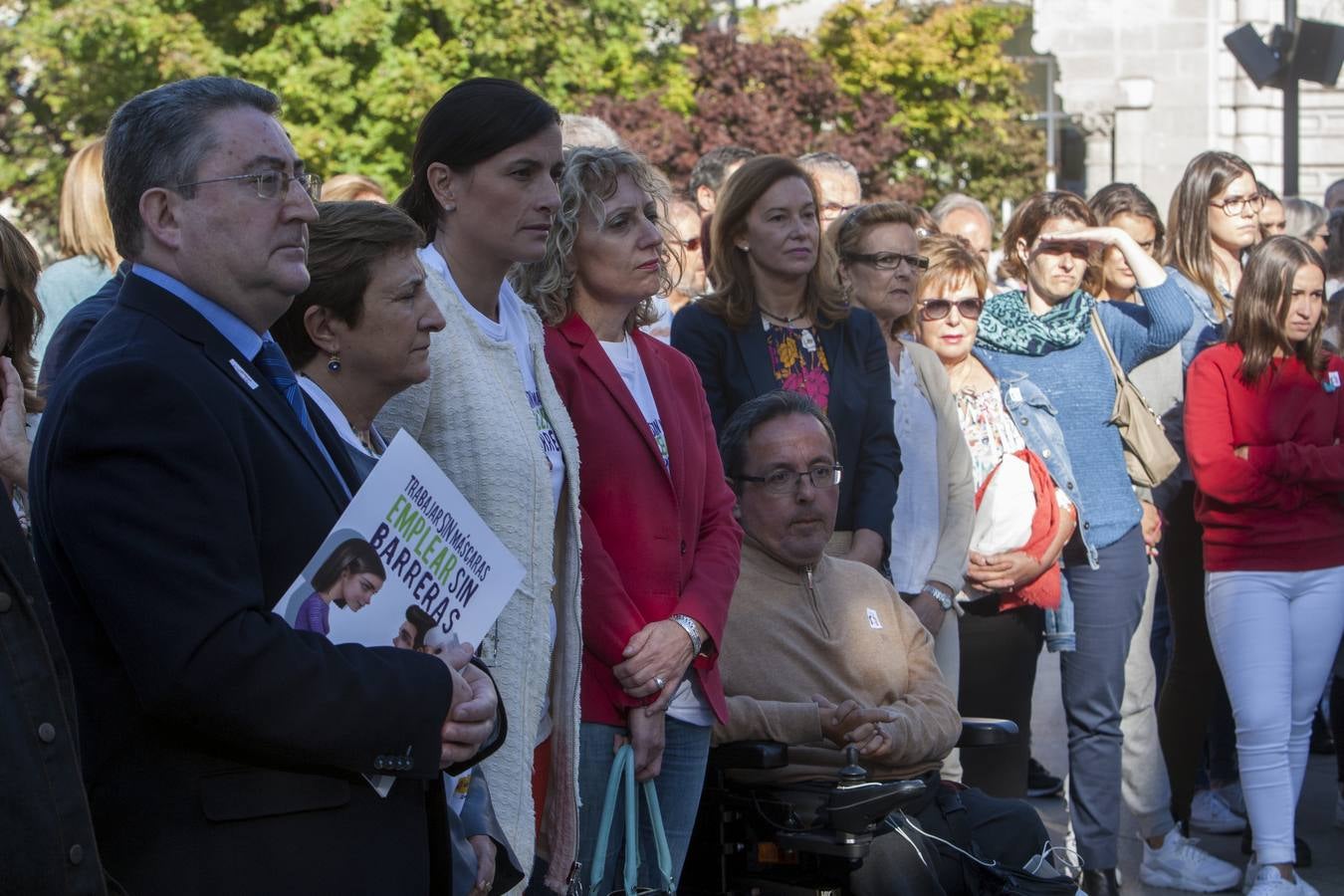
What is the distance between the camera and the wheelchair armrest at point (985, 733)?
15.9 ft

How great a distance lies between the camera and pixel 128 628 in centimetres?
230

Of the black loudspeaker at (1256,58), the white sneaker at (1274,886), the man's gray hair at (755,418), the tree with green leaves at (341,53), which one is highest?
the tree with green leaves at (341,53)

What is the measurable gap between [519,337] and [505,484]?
49cm

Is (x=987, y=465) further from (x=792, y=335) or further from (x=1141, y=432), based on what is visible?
(x=792, y=335)

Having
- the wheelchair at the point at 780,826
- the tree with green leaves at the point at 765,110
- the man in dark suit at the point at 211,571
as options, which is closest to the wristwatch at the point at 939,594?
the wheelchair at the point at 780,826

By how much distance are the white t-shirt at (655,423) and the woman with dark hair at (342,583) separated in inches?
65.7

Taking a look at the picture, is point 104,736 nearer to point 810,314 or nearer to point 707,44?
point 810,314

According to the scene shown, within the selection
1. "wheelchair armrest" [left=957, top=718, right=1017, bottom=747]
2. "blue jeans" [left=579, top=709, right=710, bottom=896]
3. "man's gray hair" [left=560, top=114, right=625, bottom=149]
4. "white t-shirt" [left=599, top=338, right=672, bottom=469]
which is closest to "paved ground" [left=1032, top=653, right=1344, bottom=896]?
"wheelchair armrest" [left=957, top=718, right=1017, bottom=747]

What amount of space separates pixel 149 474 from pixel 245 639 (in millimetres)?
251

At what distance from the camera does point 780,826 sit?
4.15 meters

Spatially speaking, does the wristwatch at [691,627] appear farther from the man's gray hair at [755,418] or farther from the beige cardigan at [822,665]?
the man's gray hair at [755,418]

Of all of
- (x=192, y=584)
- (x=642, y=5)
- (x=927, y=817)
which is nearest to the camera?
(x=192, y=584)

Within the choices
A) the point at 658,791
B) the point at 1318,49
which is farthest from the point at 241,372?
the point at 1318,49

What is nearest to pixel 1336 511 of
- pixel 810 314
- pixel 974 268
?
pixel 974 268
